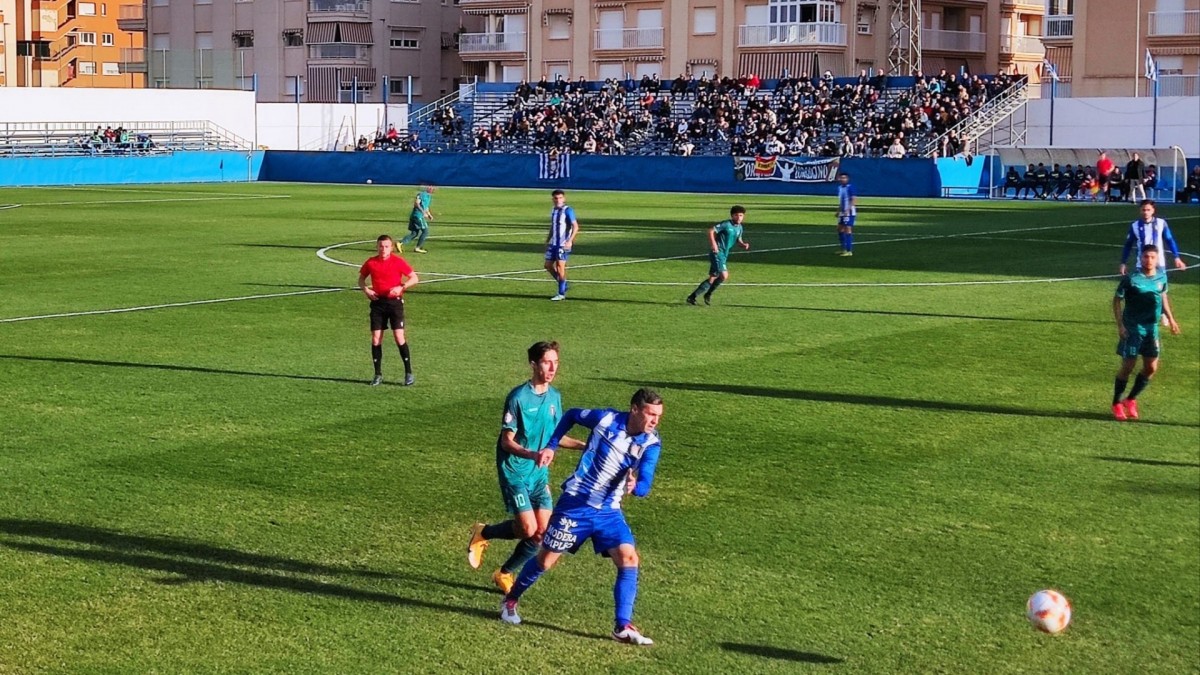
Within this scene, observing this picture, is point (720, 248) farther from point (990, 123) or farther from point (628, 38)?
point (628, 38)

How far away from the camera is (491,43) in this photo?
3991 inches

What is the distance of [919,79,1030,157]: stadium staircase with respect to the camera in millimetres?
68562

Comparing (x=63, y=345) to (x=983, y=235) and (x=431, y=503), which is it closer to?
(x=431, y=503)

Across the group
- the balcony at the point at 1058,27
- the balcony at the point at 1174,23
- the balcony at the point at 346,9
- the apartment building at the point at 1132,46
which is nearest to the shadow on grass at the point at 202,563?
the apartment building at the point at 1132,46

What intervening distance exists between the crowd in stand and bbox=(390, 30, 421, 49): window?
20.5 m

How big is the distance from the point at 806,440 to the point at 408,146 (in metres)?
70.7

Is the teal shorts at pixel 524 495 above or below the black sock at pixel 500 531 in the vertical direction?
above

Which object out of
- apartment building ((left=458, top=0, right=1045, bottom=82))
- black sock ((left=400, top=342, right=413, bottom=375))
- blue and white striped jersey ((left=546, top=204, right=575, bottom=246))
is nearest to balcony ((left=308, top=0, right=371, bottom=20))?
apartment building ((left=458, top=0, right=1045, bottom=82))

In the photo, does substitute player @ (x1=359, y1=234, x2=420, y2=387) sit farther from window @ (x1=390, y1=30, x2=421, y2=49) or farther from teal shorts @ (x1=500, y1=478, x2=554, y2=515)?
window @ (x1=390, y1=30, x2=421, y2=49)

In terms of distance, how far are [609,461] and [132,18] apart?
4413 inches

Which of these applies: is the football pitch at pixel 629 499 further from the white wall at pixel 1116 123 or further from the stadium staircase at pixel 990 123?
the white wall at pixel 1116 123

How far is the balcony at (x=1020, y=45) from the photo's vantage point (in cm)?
9738

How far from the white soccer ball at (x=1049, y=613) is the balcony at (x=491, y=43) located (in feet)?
305

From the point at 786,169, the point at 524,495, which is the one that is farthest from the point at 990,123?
the point at 524,495
